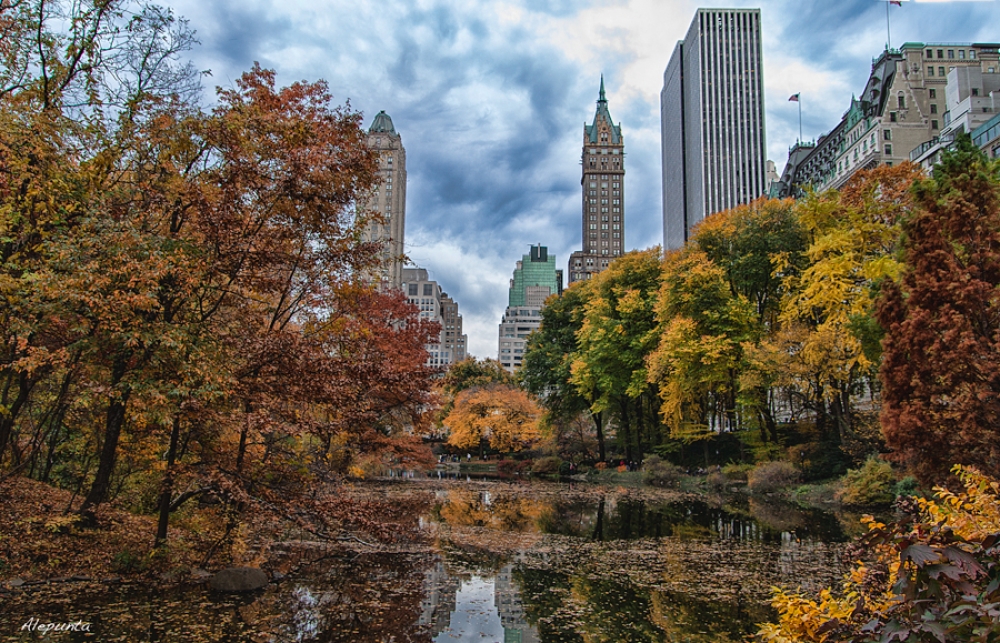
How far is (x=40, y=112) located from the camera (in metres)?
7.93

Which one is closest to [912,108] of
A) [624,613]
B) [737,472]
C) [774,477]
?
[737,472]

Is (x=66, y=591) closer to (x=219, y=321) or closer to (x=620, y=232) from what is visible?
(x=219, y=321)

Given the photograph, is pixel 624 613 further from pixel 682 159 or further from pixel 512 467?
pixel 682 159

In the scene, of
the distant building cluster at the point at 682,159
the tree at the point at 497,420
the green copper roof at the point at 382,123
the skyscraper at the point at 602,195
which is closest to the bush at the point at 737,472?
the tree at the point at 497,420

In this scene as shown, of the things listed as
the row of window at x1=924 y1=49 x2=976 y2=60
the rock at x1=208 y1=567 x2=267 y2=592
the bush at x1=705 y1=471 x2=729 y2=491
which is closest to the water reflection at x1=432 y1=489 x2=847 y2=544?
the bush at x1=705 y1=471 x2=729 y2=491

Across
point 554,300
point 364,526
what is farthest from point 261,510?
point 554,300

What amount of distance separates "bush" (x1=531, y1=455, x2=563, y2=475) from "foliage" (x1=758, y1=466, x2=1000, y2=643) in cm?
4015

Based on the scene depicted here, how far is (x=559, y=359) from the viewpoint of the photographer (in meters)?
43.5

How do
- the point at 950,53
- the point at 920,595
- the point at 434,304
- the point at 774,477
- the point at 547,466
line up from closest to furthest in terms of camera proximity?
the point at 920,595, the point at 774,477, the point at 547,466, the point at 950,53, the point at 434,304

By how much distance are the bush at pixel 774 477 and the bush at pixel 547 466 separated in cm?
1774

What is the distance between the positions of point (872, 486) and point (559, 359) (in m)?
24.4

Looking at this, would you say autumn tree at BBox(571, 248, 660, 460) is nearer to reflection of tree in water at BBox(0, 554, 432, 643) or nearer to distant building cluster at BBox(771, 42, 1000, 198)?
distant building cluster at BBox(771, 42, 1000, 198)

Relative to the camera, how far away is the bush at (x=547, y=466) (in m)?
44.0

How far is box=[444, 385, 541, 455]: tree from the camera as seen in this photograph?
48.5 metres
